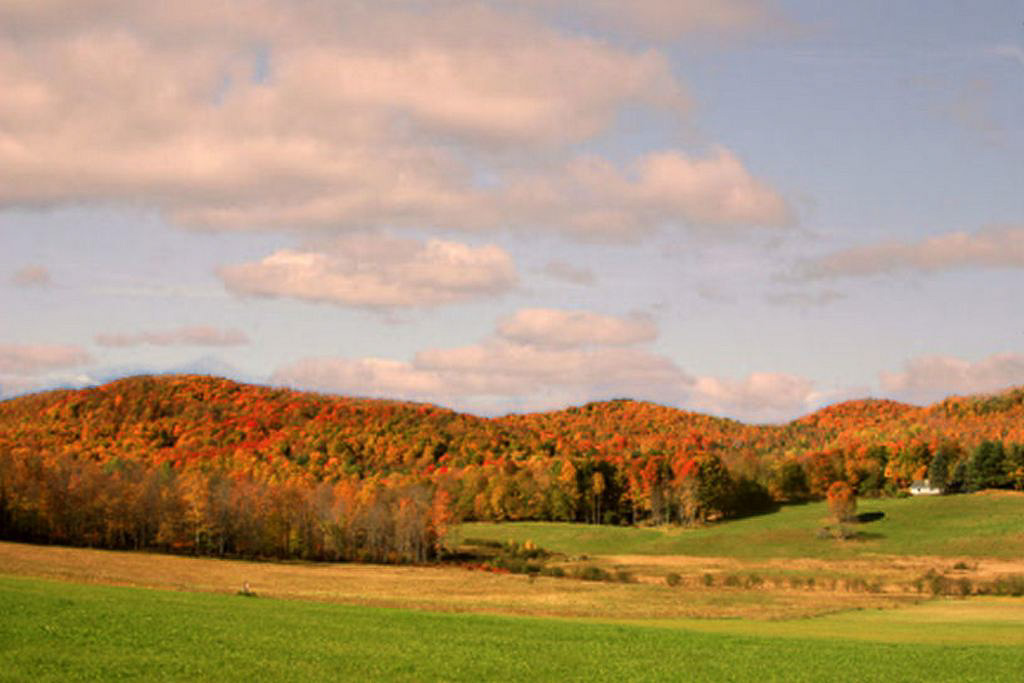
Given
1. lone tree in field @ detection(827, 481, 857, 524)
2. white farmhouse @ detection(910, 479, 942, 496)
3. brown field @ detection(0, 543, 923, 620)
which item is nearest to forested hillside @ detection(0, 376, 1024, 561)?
white farmhouse @ detection(910, 479, 942, 496)

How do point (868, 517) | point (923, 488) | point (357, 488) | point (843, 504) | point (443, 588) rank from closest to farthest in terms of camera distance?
1. point (443, 588)
2. point (357, 488)
3. point (843, 504)
4. point (868, 517)
5. point (923, 488)

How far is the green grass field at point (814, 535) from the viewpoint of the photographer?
134750mm

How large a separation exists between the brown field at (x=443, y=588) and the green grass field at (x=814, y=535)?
128 ft

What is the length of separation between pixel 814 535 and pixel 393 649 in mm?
120596

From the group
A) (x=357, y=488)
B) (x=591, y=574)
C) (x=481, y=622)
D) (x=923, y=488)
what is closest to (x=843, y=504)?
(x=923, y=488)

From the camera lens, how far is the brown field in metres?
67.5

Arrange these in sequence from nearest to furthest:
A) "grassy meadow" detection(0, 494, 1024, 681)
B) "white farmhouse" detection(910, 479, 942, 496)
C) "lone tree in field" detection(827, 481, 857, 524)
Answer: "grassy meadow" detection(0, 494, 1024, 681) → "lone tree in field" detection(827, 481, 857, 524) → "white farmhouse" detection(910, 479, 942, 496)

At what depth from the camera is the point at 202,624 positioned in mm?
44375

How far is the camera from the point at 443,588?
8494 cm

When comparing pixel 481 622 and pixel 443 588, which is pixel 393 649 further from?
pixel 443 588

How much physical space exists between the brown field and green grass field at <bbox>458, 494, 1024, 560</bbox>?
38997 mm

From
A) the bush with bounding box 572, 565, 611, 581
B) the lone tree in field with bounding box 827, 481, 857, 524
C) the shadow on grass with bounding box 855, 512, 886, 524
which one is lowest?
the bush with bounding box 572, 565, 611, 581

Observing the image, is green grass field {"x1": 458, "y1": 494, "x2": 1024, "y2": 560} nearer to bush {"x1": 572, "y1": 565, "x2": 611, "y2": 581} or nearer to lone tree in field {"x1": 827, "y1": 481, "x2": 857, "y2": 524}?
lone tree in field {"x1": 827, "y1": 481, "x2": 857, "y2": 524}

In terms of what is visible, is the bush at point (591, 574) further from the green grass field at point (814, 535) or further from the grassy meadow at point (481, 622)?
the green grass field at point (814, 535)
